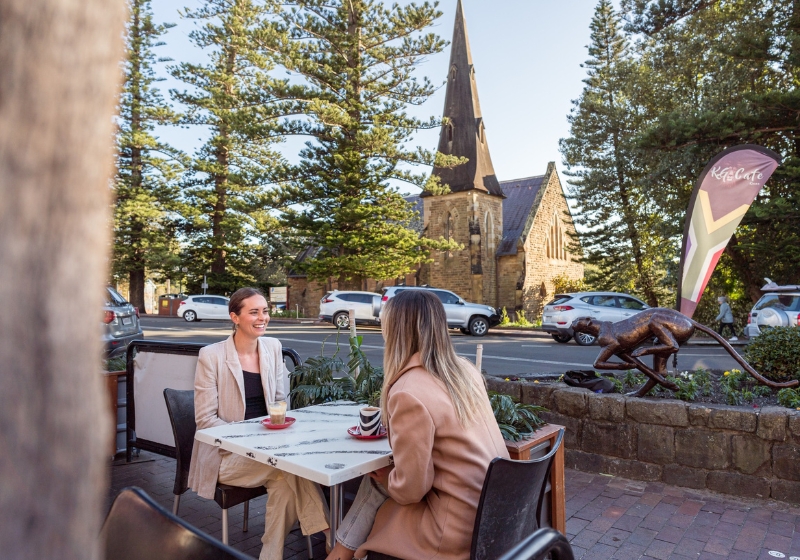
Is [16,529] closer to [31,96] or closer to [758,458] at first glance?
[31,96]

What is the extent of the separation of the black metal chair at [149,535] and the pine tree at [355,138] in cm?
2354

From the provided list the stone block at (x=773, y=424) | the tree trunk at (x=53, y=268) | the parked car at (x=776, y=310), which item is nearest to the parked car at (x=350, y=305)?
the parked car at (x=776, y=310)

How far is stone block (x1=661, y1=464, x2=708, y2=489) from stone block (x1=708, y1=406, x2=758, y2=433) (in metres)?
0.39

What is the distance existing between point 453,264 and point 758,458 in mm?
28104

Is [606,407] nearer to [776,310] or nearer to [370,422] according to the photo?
[370,422]

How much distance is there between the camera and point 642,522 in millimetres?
3914

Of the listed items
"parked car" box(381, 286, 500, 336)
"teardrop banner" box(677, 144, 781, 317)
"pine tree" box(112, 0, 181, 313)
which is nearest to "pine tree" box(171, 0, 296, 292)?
"pine tree" box(112, 0, 181, 313)

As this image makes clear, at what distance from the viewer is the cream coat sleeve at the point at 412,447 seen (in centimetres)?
220

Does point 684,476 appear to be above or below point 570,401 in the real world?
below

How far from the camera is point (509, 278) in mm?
32500

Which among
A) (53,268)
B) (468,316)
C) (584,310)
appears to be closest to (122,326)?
(53,268)

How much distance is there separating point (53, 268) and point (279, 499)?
2.79m

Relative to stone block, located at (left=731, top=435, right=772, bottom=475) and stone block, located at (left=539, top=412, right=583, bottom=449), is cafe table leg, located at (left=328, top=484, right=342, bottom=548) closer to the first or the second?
stone block, located at (left=539, top=412, right=583, bottom=449)

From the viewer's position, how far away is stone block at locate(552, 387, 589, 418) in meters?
5.20
